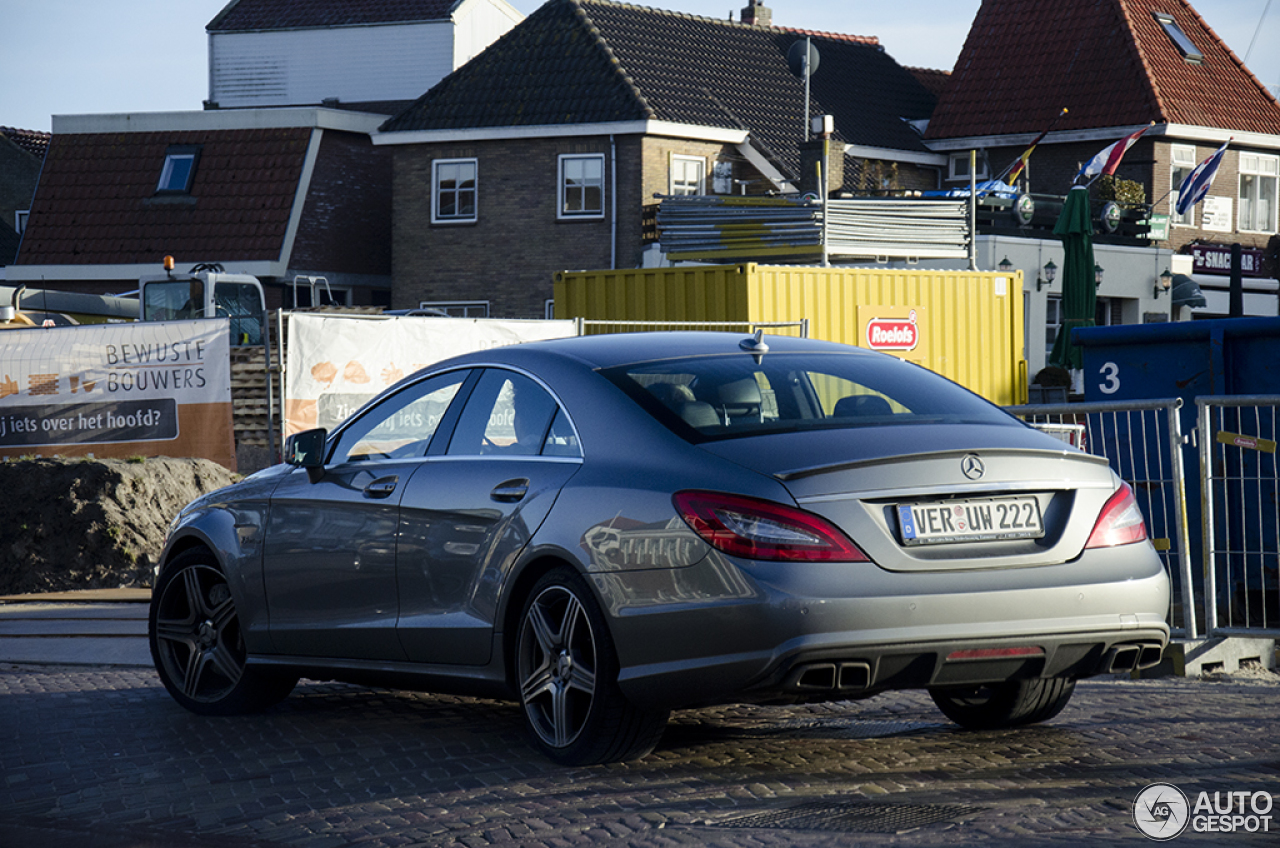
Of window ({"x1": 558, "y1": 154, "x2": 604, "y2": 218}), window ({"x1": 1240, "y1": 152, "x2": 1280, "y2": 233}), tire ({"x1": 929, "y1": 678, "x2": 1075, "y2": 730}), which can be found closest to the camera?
tire ({"x1": 929, "y1": 678, "x2": 1075, "y2": 730})

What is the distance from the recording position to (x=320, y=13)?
165 feet

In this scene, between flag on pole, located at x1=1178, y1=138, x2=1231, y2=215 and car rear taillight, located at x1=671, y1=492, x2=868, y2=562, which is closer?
car rear taillight, located at x1=671, y1=492, x2=868, y2=562

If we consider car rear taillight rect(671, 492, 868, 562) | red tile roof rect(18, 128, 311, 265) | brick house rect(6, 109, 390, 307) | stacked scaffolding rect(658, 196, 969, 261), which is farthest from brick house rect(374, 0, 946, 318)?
car rear taillight rect(671, 492, 868, 562)

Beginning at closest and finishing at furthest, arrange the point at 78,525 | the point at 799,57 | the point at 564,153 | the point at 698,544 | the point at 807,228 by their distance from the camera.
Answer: the point at 698,544 → the point at 78,525 → the point at 807,228 → the point at 564,153 → the point at 799,57

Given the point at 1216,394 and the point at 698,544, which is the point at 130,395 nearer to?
the point at 1216,394

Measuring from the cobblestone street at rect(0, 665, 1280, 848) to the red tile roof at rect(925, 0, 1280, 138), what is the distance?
34802 mm

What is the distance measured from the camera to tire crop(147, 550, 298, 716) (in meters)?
7.38

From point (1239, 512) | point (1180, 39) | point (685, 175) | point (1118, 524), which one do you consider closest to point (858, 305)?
point (1239, 512)

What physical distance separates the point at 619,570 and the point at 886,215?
21880 millimetres

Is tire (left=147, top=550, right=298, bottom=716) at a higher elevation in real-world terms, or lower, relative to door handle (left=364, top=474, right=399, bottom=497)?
lower

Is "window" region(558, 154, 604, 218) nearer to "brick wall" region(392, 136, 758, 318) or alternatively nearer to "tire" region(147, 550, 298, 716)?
"brick wall" region(392, 136, 758, 318)

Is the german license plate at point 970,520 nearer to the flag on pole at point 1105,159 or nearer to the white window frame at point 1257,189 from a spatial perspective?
the flag on pole at point 1105,159

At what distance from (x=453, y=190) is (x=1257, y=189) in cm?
2090

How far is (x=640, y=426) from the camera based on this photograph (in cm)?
563
